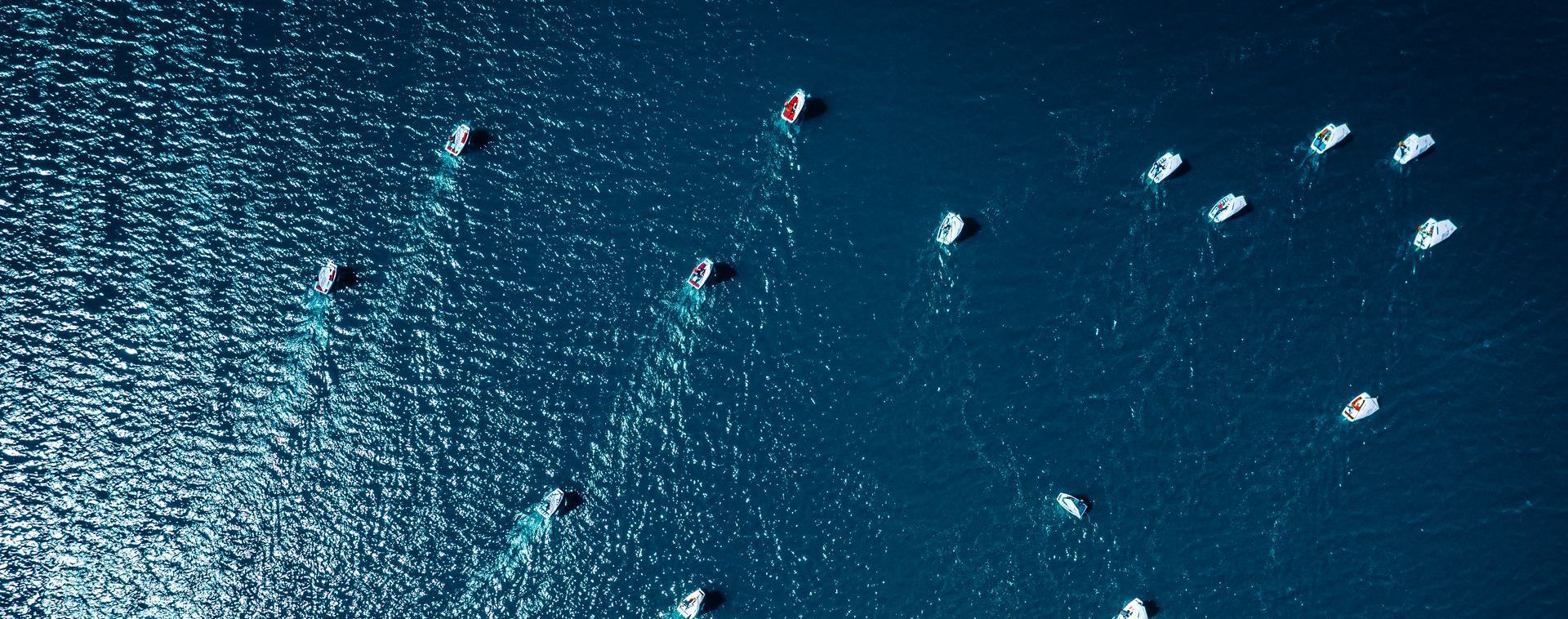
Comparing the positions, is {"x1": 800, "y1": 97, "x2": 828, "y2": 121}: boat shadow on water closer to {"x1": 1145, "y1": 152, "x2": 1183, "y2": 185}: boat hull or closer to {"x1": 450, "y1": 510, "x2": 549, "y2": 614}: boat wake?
{"x1": 1145, "y1": 152, "x2": 1183, "y2": 185}: boat hull

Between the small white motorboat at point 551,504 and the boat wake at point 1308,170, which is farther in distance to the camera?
the boat wake at point 1308,170

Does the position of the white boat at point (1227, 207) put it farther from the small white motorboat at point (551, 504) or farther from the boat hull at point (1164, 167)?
the small white motorboat at point (551, 504)

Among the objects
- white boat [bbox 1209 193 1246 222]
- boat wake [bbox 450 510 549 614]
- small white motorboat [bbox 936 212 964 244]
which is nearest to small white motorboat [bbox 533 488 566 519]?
boat wake [bbox 450 510 549 614]

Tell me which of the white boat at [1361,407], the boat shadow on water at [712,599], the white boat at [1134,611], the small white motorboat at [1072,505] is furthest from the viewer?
the white boat at [1361,407]

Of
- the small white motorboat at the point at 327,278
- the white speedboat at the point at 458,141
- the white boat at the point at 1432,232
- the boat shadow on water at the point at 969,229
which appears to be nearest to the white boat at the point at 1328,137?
the white boat at the point at 1432,232

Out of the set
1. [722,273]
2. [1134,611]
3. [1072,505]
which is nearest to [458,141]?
[722,273]

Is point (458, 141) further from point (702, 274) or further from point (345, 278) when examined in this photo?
point (702, 274)

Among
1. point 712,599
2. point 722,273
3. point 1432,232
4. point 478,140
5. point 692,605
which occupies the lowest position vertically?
point 712,599
